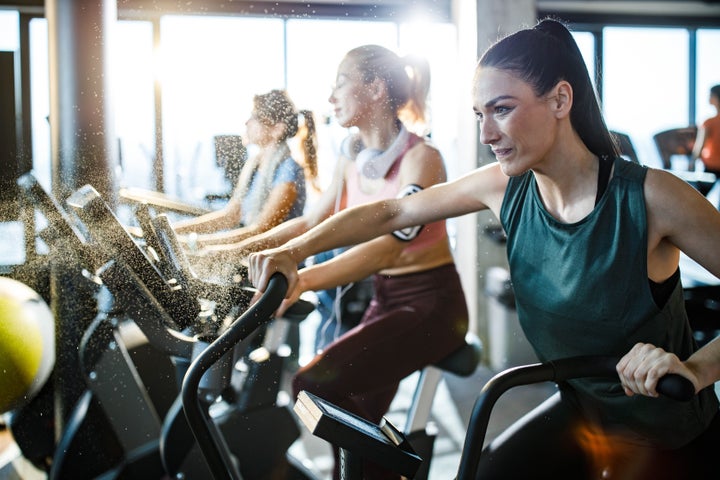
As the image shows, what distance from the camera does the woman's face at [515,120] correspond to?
3.32ft

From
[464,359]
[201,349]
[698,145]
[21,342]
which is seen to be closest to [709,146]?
[698,145]

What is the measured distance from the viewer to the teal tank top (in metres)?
1.01

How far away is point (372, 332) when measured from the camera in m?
1.46

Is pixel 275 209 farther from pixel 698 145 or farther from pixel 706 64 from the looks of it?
pixel 698 145

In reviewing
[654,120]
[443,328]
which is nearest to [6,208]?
[443,328]

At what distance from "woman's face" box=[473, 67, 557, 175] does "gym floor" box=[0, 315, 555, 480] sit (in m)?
0.85

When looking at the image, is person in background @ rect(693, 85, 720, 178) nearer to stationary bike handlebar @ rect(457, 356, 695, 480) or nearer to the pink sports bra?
the pink sports bra

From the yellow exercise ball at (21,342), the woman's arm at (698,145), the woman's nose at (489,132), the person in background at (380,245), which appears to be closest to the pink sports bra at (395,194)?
the person in background at (380,245)

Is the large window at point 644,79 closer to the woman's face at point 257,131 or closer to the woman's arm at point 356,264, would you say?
the woman's arm at point 356,264

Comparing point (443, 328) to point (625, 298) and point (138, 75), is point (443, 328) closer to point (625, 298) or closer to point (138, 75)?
point (625, 298)

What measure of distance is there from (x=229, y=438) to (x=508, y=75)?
1216 millimetres

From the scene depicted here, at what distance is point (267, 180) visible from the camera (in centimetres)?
146

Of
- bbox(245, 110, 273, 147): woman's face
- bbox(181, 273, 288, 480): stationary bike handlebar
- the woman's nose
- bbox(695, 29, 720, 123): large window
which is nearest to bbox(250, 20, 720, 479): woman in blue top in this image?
the woman's nose

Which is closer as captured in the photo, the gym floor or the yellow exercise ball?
the yellow exercise ball
